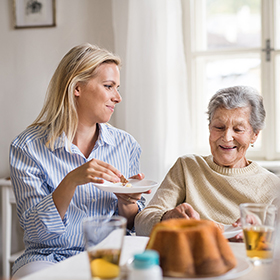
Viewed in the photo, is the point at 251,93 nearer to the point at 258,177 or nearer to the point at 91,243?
the point at 258,177

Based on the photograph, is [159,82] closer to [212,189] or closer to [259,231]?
[212,189]

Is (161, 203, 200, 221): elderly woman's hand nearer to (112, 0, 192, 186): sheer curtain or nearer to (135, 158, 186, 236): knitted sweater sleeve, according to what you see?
(135, 158, 186, 236): knitted sweater sleeve

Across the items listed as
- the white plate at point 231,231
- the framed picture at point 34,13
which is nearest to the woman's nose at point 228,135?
the white plate at point 231,231

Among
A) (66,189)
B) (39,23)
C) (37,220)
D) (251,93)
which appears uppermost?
(39,23)

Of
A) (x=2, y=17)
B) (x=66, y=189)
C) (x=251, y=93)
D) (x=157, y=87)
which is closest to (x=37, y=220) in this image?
(x=66, y=189)

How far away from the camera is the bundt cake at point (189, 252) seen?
2.59 ft

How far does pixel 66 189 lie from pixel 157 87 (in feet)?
4.52

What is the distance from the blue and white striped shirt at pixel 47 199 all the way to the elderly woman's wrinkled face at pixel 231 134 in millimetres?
497

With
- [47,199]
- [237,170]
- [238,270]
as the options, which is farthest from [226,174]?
[238,270]

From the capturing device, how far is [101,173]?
1419 millimetres

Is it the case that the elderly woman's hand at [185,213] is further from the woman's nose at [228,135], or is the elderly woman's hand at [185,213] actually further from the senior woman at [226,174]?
the woman's nose at [228,135]

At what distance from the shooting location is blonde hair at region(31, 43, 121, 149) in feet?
5.84

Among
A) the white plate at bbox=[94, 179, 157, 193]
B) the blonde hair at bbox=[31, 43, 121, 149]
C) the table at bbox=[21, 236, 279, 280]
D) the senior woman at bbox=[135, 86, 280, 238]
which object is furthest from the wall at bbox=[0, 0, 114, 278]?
the table at bbox=[21, 236, 279, 280]

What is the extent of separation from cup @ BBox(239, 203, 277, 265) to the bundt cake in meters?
0.11
